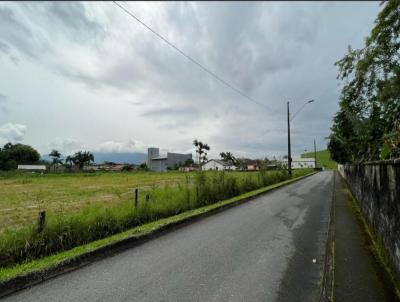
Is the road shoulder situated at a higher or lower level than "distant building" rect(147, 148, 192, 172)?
lower

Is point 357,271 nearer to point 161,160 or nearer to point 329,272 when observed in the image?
point 329,272

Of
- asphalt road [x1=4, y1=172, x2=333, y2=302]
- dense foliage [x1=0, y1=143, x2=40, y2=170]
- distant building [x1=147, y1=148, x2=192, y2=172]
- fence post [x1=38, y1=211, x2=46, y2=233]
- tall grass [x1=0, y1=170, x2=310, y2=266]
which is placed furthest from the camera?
distant building [x1=147, y1=148, x2=192, y2=172]

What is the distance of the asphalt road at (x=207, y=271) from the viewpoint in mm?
3705

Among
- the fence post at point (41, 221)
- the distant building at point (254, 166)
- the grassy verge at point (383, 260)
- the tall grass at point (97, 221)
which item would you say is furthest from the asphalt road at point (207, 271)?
the distant building at point (254, 166)

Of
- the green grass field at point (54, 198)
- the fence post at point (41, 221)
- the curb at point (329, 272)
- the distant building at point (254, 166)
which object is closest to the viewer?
the curb at point (329, 272)

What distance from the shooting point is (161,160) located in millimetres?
133250

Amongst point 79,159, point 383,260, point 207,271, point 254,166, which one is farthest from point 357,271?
point 79,159

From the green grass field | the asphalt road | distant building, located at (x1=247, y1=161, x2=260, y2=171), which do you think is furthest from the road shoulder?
distant building, located at (x1=247, y1=161, x2=260, y2=171)

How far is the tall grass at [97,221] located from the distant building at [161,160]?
Answer: 382ft

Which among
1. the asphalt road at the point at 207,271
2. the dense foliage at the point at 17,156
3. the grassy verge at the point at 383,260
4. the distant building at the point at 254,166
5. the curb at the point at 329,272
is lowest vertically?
the asphalt road at the point at 207,271

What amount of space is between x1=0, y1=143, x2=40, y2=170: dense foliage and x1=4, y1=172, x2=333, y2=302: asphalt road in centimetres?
10528

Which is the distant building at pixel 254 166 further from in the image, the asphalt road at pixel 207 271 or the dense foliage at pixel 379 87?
the asphalt road at pixel 207 271

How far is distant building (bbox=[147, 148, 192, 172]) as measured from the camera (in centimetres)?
13088

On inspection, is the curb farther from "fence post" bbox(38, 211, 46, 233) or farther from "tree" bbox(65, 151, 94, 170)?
"tree" bbox(65, 151, 94, 170)
